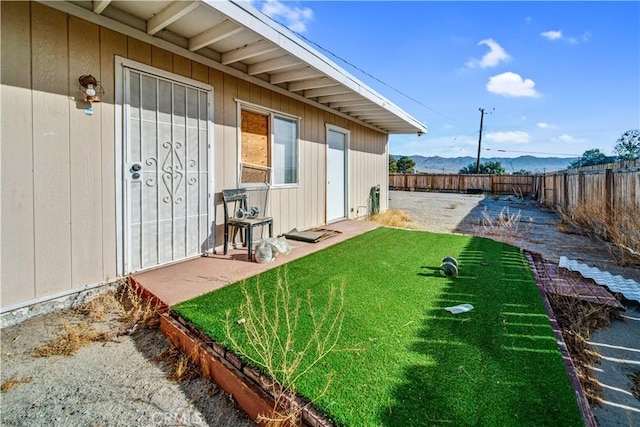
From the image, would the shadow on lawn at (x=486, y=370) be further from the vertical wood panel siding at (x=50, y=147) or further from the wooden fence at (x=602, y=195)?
the wooden fence at (x=602, y=195)

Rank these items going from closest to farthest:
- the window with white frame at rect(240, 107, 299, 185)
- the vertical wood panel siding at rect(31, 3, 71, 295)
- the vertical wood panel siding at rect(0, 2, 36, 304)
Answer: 1. the vertical wood panel siding at rect(0, 2, 36, 304)
2. the vertical wood panel siding at rect(31, 3, 71, 295)
3. the window with white frame at rect(240, 107, 299, 185)

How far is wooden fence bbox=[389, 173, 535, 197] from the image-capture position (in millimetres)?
20328

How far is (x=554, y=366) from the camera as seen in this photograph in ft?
6.25

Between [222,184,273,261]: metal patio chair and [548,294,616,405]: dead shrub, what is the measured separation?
3319mm

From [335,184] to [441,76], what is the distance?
9479mm

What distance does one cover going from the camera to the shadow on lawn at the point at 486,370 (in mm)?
1510

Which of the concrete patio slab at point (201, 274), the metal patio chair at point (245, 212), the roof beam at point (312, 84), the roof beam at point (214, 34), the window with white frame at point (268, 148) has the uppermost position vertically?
the roof beam at point (312, 84)

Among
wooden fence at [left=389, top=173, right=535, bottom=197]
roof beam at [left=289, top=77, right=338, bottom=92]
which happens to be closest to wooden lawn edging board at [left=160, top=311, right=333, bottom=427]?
roof beam at [left=289, top=77, right=338, bottom=92]

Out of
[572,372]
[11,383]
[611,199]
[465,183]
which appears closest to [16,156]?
[11,383]

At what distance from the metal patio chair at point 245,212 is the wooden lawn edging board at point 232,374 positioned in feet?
5.62

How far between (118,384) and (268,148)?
3852 mm

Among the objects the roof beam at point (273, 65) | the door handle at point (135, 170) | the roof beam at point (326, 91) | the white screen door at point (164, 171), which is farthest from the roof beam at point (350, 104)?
the door handle at point (135, 170)

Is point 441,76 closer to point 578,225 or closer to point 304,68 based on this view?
point 578,225

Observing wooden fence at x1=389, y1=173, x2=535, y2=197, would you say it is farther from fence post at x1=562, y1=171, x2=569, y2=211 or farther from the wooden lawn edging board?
the wooden lawn edging board
